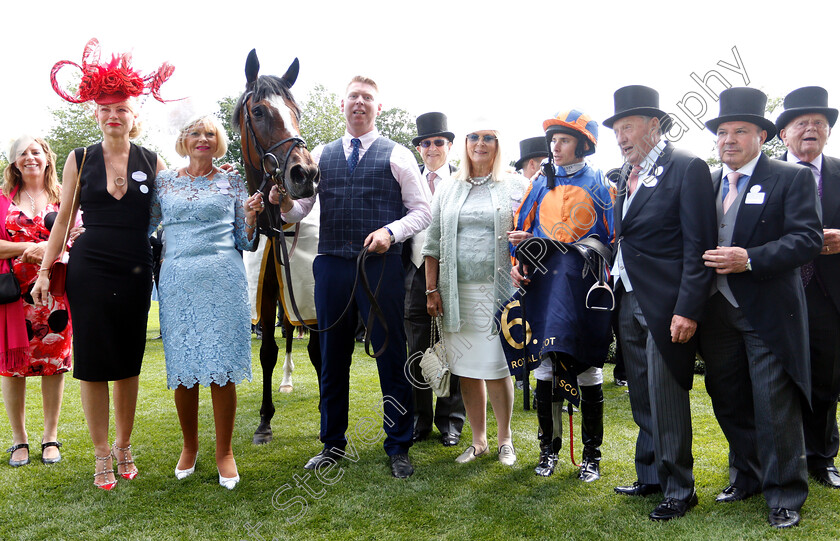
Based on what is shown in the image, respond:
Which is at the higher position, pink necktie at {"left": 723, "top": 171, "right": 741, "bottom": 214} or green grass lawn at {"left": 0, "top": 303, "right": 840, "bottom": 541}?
pink necktie at {"left": 723, "top": 171, "right": 741, "bottom": 214}

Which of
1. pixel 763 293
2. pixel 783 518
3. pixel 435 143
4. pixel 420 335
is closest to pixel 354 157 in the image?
pixel 420 335

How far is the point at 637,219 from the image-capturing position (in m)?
3.10

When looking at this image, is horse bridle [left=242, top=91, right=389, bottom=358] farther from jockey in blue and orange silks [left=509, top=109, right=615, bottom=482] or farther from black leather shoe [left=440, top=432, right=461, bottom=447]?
black leather shoe [left=440, top=432, right=461, bottom=447]

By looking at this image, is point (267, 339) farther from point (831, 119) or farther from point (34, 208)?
point (831, 119)

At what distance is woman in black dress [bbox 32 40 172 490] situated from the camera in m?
3.43

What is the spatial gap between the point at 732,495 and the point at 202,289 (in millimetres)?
3220

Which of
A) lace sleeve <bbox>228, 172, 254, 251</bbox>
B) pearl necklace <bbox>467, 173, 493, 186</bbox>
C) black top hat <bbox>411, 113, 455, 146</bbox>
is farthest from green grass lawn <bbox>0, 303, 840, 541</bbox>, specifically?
black top hat <bbox>411, 113, 455, 146</bbox>

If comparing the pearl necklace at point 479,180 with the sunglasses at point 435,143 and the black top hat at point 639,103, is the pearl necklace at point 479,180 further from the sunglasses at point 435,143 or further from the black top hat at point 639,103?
the sunglasses at point 435,143

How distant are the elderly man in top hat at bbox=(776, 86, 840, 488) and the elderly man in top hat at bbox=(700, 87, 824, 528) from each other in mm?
628

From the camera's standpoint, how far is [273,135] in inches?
128

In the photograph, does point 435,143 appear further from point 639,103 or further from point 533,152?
point 639,103

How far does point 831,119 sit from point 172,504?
4.71 metres

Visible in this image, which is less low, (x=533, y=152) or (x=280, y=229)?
(x=533, y=152)

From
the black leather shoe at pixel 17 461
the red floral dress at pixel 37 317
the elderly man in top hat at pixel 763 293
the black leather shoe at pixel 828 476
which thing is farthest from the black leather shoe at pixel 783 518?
the black leather shoe at pixel 17 461
